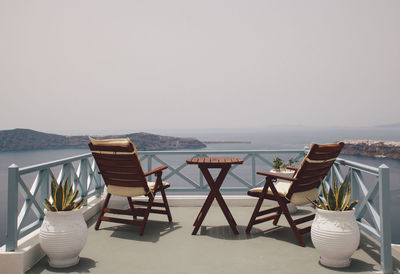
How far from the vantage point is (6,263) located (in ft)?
8.79

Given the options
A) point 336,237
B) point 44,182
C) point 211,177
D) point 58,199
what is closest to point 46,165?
point 44,182

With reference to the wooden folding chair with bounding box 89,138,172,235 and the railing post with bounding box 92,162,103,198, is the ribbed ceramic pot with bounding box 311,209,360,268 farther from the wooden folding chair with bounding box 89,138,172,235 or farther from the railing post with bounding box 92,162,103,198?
the railing post with bounding box 92,162,103,198

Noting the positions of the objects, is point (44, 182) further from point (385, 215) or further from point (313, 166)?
point (385, 215)

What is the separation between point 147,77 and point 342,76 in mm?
28797

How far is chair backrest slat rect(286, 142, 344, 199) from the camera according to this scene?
3.31 meters

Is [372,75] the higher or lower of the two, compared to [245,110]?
higher

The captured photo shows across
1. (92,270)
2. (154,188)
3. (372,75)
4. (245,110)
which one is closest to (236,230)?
(154,188)

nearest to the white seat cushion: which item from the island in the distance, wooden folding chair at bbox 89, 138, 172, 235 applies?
wooden folding chair at bbox 89, 138, 172, 235

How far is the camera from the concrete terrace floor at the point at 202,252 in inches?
110

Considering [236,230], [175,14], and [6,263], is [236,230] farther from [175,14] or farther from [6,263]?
[175,14]

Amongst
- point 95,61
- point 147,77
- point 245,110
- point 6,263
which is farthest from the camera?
point 245,110

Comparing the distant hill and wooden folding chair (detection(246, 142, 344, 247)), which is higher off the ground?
wooden folding chair (detection(246, 142, 344, 247))

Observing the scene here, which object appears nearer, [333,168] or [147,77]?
[333,168]

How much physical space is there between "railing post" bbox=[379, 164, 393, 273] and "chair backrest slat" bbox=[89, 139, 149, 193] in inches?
92.8
